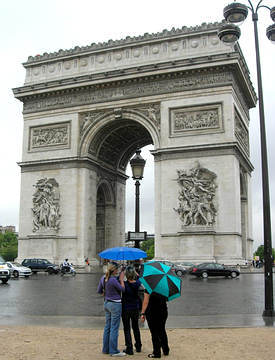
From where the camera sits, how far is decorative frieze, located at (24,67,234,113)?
33062 millimetres

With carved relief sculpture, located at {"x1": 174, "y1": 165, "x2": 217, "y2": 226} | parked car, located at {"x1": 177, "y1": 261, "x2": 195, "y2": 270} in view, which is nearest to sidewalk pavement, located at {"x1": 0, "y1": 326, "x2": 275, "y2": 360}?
parked car, located at {"x1": 177, "y1": 261, "x2": 195, "y2": 270}

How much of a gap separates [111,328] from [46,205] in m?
29.4

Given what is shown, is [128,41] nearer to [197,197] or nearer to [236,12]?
[197,197]

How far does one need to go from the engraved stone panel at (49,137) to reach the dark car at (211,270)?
579 inches

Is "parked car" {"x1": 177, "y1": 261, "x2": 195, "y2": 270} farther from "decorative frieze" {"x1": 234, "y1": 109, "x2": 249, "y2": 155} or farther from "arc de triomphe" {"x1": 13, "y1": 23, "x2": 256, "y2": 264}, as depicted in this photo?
"decorative frieze" {"x1": 234, "y1": 109, "x2": 249, "y2": 155}

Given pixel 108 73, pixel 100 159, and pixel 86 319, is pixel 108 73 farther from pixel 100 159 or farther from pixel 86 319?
pixel 86 319

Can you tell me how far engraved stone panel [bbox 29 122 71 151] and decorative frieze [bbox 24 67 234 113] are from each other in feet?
5.32

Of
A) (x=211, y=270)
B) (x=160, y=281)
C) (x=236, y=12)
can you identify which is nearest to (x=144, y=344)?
(x=160, y=281)

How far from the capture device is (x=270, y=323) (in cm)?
1023

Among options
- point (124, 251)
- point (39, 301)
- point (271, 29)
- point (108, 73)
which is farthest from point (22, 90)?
point (124, 251)

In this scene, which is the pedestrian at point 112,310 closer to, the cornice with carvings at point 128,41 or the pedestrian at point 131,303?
Result: the pedestrian at point 131,303

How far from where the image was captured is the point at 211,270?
94.7 feet

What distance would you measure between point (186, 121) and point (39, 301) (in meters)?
21.1

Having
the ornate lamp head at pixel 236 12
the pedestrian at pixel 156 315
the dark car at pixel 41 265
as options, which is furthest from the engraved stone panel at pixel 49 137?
the pedestrian at pixel 156 315
